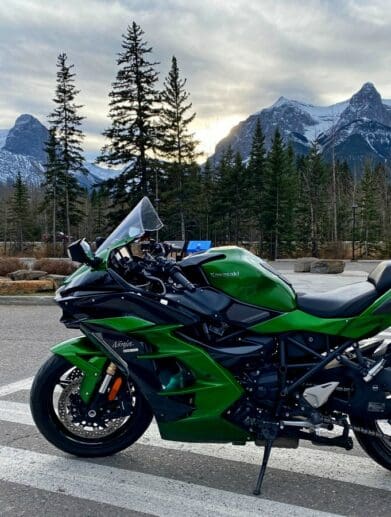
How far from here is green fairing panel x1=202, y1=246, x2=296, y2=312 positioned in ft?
9.93

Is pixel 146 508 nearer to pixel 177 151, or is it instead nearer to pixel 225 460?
pixel 225 460

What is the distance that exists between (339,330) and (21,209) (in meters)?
69.9

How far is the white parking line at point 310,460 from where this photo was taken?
3.31 meters

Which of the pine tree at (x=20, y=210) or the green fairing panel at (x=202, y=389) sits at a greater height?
the pine tree at (x=20, y=210)

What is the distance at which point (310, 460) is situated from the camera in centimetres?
357

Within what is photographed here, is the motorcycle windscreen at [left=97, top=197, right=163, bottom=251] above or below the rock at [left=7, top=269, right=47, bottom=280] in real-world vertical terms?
above

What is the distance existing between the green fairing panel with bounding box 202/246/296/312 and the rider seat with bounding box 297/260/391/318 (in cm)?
11

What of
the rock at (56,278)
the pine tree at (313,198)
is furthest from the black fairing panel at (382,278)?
the pine tree at (313,198)

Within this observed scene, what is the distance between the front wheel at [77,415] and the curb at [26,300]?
8.13 m

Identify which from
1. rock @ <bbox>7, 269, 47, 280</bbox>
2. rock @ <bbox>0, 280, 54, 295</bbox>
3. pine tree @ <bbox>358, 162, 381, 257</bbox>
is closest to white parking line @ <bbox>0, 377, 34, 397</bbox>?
rock @ <bbox>0, 280, 54, 295</bbox>

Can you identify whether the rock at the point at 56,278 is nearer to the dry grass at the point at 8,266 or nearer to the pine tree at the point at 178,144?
the dry grass at the point at 8,266

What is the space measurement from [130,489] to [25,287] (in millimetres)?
9922

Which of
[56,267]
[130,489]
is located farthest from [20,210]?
[130,489]

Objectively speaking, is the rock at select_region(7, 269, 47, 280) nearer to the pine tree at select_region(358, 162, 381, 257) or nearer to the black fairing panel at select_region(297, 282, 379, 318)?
the black fairing panel at select_region(297, 282, 379, 318)
